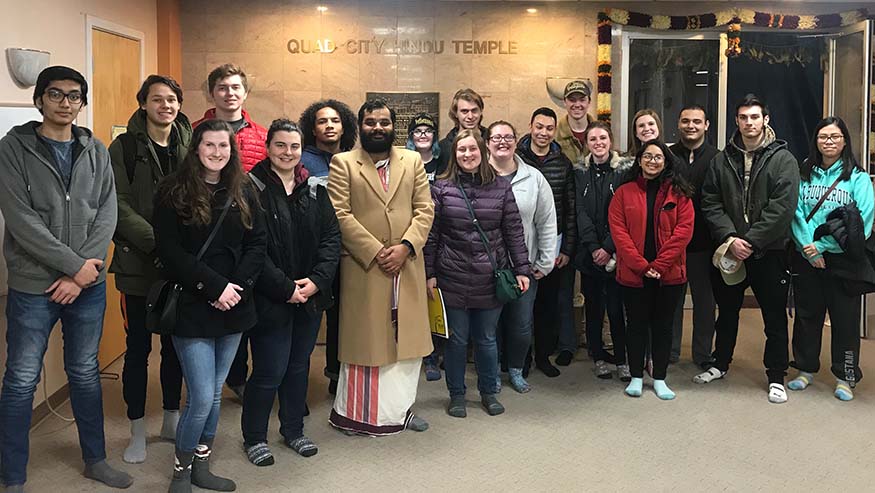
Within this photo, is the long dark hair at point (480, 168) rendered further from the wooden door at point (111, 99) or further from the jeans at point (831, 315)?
the wooden door at point (111, 99)

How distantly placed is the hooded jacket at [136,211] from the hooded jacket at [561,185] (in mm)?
2159

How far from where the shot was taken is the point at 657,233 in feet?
14.2

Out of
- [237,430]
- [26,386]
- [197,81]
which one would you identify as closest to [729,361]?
[237,430]

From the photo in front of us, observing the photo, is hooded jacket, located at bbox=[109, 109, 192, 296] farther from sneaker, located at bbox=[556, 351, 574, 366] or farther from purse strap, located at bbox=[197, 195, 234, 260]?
sneaker, located at bbox=[556, 351, 574, 366]

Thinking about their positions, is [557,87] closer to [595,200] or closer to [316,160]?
[595,200]

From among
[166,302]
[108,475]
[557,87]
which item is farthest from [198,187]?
[557,87]

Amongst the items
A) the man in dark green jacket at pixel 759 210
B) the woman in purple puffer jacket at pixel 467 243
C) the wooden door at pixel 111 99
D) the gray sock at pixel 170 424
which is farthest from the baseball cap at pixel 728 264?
the wooden door at pixel 111 99

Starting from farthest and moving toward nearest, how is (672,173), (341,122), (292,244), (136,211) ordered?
(672,173), (341,122), (136,211), (292,244)

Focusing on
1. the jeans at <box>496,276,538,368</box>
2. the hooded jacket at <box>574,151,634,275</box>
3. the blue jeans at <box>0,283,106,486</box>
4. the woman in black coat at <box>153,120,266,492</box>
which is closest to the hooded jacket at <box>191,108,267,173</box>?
the woman in black coat at <box>153,120,266,492</box>

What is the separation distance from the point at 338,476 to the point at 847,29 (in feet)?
20.6

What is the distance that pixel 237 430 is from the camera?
3936mm

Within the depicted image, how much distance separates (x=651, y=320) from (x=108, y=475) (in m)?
2.91

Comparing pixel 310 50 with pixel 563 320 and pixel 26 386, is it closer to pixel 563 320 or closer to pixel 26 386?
pixel 563 320

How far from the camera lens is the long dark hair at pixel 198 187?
2906mm
